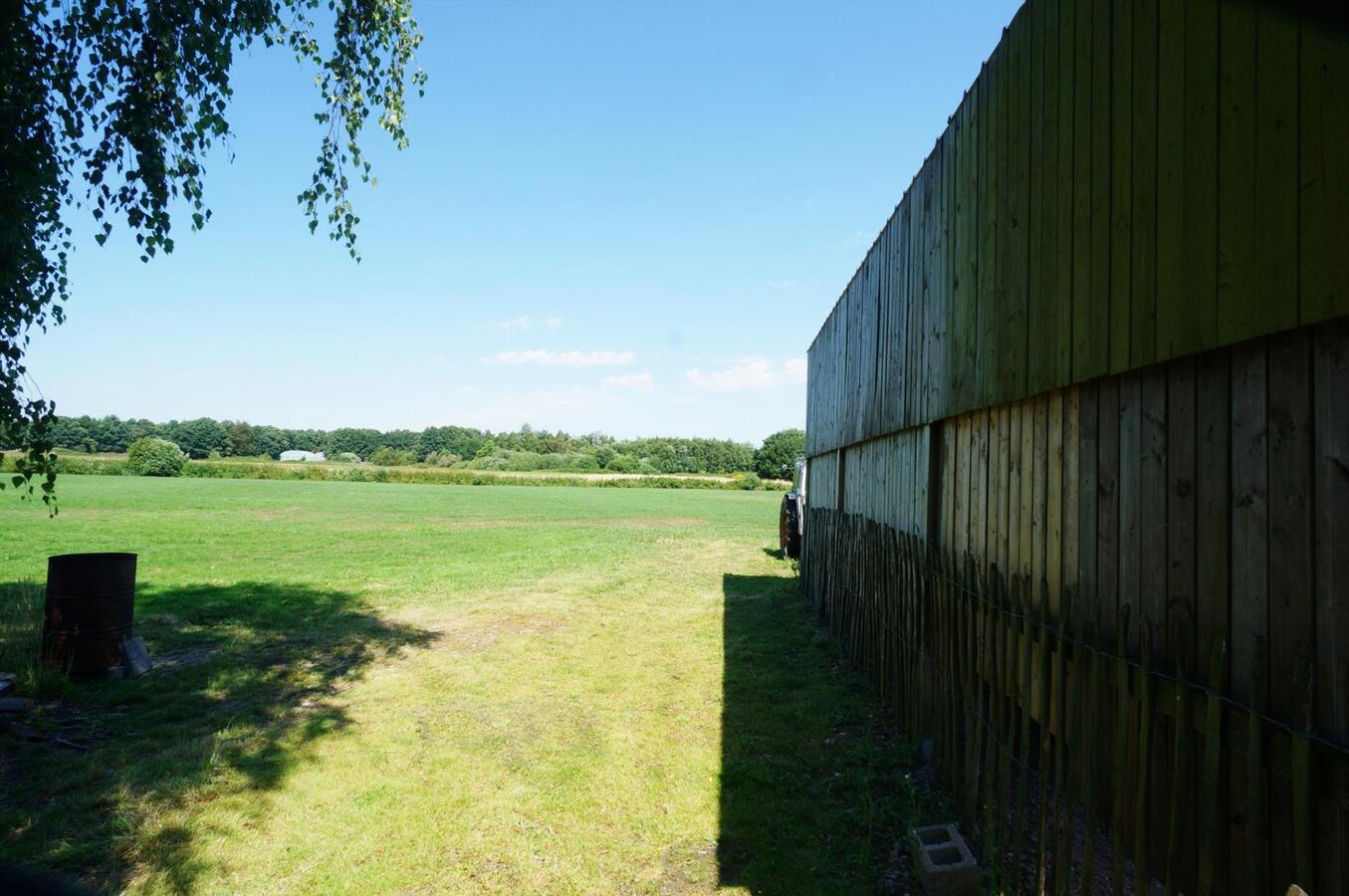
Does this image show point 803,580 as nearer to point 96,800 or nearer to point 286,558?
point 96,800

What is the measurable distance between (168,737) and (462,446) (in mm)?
125819

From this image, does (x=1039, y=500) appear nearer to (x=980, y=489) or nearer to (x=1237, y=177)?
(x=980, y=489)

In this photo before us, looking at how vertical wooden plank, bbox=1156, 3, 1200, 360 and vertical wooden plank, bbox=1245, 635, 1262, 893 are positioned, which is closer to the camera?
vertical wooden plank, bbox=1245, 635, 1262, 893

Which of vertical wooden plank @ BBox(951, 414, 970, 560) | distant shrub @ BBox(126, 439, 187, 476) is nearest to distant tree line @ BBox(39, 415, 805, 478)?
distant shrub @ BBox(126, 439, 187, 476)

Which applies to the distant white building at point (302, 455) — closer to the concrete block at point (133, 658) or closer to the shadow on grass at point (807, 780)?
the concrete block at point (133, 658)

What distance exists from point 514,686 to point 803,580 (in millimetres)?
6425

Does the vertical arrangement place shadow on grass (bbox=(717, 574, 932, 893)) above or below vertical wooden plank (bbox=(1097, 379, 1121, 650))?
below

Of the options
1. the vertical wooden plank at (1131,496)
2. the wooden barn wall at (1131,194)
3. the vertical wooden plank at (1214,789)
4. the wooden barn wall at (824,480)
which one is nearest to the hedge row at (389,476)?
the wooden barn wall at (824,480)

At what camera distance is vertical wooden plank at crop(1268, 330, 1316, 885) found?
1.84m

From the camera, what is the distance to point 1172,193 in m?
2.38

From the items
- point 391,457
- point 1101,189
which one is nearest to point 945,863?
point 1101,189

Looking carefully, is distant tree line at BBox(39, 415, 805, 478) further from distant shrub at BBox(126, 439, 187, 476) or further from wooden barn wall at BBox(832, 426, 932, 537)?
wooden barn wall at BBox(832, 426, 932, 537)

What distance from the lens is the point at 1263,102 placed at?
6.31 feet

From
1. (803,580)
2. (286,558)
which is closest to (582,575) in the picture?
Result: (803,580)
